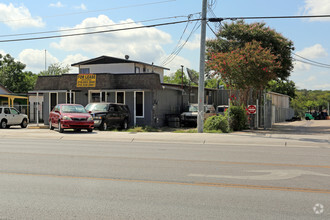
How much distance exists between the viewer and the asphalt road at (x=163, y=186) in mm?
5133

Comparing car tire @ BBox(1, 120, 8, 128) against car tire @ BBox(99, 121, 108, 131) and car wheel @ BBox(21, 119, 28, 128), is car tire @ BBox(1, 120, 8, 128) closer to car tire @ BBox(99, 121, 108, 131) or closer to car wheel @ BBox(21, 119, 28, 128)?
car wheel @ BBox(21, 119, 28, 128)

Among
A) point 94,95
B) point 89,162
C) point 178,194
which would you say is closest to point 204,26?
point 94,95

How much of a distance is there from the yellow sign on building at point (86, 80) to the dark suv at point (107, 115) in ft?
11.7

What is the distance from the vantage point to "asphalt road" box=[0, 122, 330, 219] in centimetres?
513

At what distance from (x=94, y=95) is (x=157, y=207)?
23.1 m

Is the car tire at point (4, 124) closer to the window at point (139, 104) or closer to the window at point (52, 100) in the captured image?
the window at point (52, 100)

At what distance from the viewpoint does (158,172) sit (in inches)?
315

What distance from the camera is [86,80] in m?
26.5

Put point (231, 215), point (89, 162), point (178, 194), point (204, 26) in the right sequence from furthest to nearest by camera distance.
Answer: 1. point (204, 26)
2. point (89, 162)
3. point (178, 194)
4. point (231, 215)

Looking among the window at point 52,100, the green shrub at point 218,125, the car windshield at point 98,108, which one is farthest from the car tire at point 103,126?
the window at point 52,100

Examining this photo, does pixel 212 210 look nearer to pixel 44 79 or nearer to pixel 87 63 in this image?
pixel 44 79

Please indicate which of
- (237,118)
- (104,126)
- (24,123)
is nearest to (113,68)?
(24,123)

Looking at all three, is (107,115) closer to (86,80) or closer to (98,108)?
(98,108)

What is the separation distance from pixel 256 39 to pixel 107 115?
13163 millimetres
